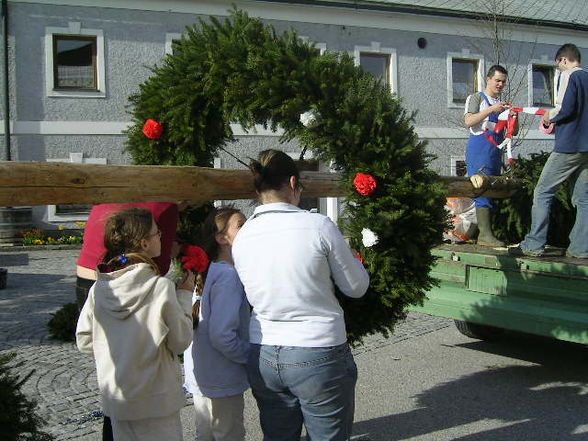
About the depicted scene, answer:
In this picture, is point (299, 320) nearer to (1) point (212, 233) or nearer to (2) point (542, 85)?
(1) point (212, 233)

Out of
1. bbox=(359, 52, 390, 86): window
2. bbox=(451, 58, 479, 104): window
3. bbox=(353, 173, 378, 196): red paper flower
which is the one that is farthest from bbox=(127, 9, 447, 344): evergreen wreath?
bbox=(451, 58, 479, 104): window

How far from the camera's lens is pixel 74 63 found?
55.1 ft

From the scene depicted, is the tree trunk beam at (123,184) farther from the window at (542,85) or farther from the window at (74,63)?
the window at (542,85)

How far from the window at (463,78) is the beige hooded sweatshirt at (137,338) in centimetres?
1867

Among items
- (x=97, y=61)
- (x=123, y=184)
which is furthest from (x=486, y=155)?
(x=97, y=61)

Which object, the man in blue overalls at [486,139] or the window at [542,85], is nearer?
the man in blue overalls at [486,139]

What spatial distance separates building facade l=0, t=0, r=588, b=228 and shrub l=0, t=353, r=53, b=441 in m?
11.5

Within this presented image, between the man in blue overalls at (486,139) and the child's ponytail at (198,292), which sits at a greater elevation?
the man in blue overalls at (486,139)

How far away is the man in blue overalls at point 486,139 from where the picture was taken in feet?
19.6

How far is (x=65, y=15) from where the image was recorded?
16.3 m

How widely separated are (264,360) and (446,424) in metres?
2.25

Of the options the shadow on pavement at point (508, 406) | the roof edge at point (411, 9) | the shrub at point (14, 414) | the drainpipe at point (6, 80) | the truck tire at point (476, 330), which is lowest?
the shadow on pavement at point (508, 406)

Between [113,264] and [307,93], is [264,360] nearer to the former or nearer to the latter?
[113,264]

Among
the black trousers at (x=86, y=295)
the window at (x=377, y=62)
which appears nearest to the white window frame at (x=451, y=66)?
the window at (x=377, y=62)
